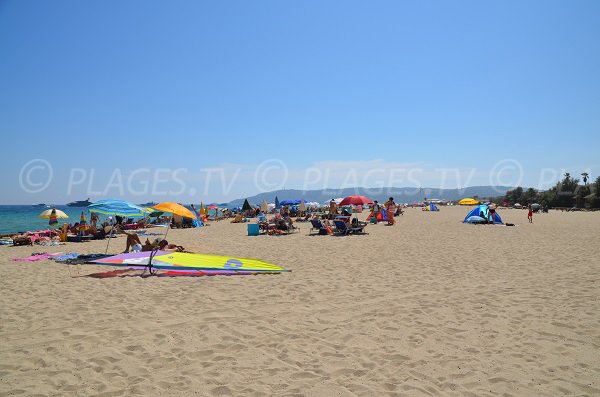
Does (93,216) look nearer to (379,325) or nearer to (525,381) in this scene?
(379,325)

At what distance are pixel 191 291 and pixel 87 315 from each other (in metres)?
1.78

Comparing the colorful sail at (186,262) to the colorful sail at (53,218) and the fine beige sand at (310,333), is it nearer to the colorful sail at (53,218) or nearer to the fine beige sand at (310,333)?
the fine beige sand at (310,333)

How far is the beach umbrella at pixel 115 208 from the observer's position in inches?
364

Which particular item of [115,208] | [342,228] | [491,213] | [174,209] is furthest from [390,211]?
[115,208]

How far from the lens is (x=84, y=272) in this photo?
834 cm

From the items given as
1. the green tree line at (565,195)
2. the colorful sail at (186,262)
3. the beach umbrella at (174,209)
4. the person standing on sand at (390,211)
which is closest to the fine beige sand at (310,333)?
the colorful sail at (186,262)

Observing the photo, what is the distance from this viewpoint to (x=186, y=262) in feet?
27.7

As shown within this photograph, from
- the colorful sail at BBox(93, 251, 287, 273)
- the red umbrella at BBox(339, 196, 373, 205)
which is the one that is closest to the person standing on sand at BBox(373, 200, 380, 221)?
Answer: the red umbrella at BBox(339, 196, 373, 205)

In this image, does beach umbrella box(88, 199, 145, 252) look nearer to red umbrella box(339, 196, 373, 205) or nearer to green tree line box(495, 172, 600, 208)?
red umbrella box(339, 196, 373, 205)

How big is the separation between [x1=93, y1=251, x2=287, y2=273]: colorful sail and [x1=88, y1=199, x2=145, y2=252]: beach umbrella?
1198 mm

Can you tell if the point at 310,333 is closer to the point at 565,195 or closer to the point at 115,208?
the point at 115,208

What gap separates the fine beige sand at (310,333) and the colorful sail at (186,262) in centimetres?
60

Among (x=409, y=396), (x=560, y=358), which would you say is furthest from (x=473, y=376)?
(x=560, y=358)

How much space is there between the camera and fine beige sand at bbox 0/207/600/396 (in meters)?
3.24
